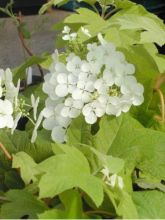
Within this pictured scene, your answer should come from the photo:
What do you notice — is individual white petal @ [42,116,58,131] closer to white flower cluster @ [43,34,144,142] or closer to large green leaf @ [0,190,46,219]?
white flower cluster @ [43,34,144,142]

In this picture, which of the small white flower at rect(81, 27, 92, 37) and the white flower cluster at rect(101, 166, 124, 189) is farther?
the small white flower at rect(81, 27, 92, 37)

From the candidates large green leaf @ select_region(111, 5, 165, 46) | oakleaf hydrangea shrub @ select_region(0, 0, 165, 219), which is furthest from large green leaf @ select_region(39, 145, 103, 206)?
large green leaf @ select_region(111, 5, 165, 46)

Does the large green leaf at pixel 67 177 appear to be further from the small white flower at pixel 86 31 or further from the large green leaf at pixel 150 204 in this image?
the small white flower at pixel 86 31

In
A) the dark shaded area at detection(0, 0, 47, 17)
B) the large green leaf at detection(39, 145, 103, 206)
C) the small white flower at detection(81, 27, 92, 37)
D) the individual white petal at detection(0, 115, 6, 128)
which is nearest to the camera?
the large green leaf at detection(39, 145, 103, 206)

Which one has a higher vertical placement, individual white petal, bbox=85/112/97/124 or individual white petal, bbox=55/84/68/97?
individual white petal, bbox=55/84/68/97

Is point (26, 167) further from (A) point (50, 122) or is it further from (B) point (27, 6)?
(B) point (27, 6)

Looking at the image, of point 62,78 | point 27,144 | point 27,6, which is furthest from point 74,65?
point 27,6

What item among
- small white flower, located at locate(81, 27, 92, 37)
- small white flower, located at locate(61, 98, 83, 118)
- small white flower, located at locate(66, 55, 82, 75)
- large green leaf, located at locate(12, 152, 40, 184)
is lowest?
large green leaf, located at locate(12, 152, 40, 184)
